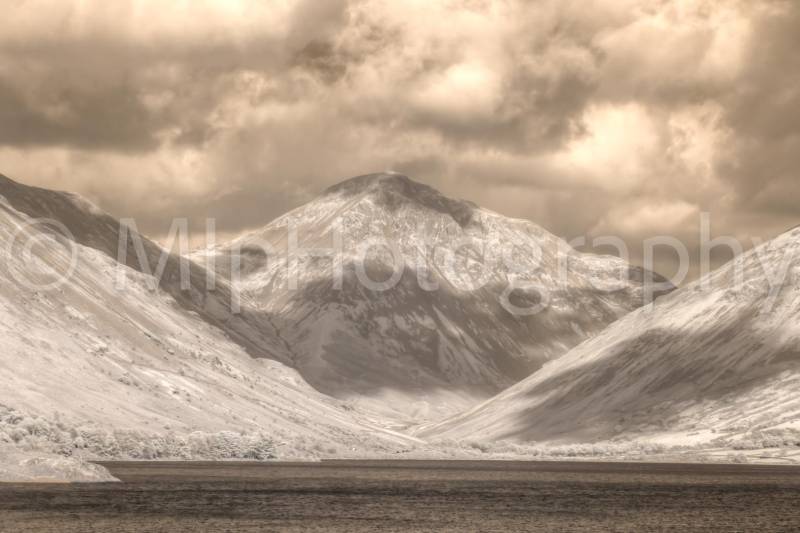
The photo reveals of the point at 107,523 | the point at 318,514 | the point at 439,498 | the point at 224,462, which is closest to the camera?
the point at 107,523

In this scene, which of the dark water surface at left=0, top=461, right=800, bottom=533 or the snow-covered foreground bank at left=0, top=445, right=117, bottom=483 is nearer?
the dark water surface at left=0, top=461, right=800, bottom=533

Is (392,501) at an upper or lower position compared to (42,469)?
upper

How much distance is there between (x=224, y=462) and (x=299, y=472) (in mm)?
25336

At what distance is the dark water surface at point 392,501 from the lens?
3295 inches

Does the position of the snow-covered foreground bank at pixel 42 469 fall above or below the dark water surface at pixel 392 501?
below

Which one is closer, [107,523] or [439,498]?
[107,523]

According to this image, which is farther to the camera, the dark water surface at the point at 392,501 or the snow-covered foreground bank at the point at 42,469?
the snow-covered foreground bank at the point at 42,469

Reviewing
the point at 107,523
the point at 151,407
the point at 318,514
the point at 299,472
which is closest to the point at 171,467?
the point at 299,472

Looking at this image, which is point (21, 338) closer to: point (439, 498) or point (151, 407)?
point (151, 407)

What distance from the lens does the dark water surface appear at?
83.7 metres

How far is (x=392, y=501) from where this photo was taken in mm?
109438

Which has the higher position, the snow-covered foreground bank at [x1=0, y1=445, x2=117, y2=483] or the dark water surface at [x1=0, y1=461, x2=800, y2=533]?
the dark water surface at [x1=0, y1=461, x2=800, y2=533]

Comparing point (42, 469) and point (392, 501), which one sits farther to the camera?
point (42, 469)

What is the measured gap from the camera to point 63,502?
95812 millimetres
